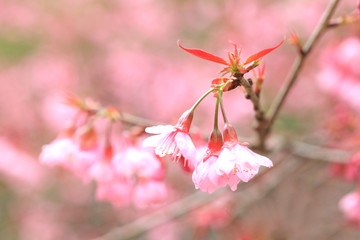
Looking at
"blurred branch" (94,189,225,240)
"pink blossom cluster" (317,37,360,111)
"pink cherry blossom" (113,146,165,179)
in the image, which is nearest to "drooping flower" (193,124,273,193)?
"pink cherry blossom" (113,146,165,179)

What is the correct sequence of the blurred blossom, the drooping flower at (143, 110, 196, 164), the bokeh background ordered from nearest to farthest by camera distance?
the drooping flower at (143, 110, 196, 164), the bokeh background, the blurred blossom

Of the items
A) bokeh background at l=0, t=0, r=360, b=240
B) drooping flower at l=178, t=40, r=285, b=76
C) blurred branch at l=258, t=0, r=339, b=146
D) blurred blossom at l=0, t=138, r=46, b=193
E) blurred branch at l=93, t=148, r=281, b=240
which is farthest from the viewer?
blurred blossom at l=0, t=138, r=46, b=193

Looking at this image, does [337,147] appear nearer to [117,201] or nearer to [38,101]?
[117,201]

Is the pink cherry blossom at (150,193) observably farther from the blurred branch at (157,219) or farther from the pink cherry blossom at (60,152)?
the blurred branch at (157,219)

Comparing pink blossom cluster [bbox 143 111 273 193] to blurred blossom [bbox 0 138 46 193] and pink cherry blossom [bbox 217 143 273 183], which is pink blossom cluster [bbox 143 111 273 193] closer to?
pink cherry blossom [bbox 217 143 273 183]

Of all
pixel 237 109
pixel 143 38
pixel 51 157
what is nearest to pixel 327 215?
pixel 237 109

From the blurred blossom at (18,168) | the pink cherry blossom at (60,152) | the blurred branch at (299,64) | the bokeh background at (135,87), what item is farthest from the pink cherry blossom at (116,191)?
the blurred blossom at (18,168)
